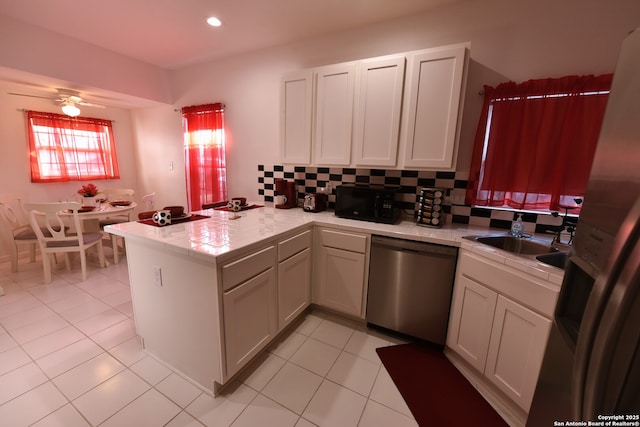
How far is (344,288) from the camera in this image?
6.84 ft

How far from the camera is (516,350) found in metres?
1.33

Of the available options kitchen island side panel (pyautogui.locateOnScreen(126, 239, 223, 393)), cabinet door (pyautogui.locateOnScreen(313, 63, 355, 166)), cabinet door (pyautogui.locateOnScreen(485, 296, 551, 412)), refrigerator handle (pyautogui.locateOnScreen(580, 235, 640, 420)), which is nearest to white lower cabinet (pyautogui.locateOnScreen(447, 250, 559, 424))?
cabinet door (pyautogui.locateOnScreen(485, 296, 551, 412))

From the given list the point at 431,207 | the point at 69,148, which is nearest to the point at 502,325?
the point at 431,207

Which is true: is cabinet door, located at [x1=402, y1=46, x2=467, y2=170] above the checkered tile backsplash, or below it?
above

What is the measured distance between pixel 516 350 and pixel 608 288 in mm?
1084

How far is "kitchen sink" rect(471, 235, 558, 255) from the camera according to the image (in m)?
1.63

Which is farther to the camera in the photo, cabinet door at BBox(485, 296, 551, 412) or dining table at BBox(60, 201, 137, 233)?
dining table at BBox(60, 201, 137, 233)

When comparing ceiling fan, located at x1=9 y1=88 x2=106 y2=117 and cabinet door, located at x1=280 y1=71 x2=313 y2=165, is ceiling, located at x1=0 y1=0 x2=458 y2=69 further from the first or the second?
ceiling fan, located at x1=9 y1=88 x2=106 y2=117

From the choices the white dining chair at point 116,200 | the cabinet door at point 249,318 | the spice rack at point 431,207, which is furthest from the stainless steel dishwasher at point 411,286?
the white dining chair at point 116,200

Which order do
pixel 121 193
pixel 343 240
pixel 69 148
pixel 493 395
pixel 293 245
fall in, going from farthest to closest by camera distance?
pixel 121 193 < pixel 69 148 < pixel 343 240 < pixel 293 245 < pixel 493 395

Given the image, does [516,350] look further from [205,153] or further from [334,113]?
[205,153]

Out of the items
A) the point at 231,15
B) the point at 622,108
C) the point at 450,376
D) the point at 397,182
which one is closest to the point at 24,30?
the point at 231,15

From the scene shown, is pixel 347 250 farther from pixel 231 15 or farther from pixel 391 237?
pixel 231 15

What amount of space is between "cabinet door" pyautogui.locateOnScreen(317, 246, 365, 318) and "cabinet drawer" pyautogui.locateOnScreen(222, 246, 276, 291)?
1.93 ft
